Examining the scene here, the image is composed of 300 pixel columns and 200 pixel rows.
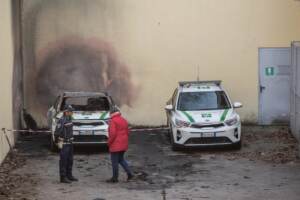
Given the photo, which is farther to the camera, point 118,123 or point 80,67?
point 80,67

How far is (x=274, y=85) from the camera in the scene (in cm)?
2278

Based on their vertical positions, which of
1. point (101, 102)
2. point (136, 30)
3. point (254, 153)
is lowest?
point (254, 153)

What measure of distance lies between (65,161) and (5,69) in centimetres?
460

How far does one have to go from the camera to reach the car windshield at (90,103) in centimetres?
1898

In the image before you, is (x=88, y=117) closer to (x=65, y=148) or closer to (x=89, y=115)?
(x=89, y=115)

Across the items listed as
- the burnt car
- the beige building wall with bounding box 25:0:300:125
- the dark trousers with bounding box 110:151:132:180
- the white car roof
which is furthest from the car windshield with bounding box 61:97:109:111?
the dark trousers with bounding box 110:151:132:180

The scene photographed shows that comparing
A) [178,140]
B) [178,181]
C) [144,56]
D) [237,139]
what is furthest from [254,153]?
[144,56]

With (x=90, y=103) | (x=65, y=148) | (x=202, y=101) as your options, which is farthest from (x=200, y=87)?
(x=65, y=148)

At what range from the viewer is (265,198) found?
12.7 metres

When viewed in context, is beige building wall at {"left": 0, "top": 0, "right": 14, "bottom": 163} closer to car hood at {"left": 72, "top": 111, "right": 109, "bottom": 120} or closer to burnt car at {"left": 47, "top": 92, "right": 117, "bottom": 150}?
burnt car at {"left": 47, "top": 92, "right": 117, "bottom": 150}

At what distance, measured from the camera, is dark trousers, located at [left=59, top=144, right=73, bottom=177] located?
1436 cm

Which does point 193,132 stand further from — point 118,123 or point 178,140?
point 118,123

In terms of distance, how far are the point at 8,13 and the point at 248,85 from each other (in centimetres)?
857

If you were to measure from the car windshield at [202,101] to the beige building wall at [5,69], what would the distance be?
4703mm
